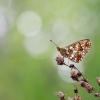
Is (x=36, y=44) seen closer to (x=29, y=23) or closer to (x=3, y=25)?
(x=3, y=25)

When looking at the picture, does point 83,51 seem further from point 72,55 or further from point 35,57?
point 35,57

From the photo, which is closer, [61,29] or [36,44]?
[36,44]

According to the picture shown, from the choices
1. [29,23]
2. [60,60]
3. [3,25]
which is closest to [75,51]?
[60,60]

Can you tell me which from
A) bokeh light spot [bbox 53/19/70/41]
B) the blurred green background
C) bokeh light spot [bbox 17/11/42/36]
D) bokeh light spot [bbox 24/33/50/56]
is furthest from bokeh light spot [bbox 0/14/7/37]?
bokeh light spot [bbox 53/19/70/41]

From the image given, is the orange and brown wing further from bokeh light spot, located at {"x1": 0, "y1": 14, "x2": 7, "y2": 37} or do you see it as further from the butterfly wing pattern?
bokeh light spot, located at {"x1": 0, "y1": 14, "x2": 7, "y2": 37}

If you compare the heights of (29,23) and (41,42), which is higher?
(29,23)

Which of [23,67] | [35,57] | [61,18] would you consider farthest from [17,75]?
[61,18]

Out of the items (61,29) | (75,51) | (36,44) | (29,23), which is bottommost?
(75,51)
